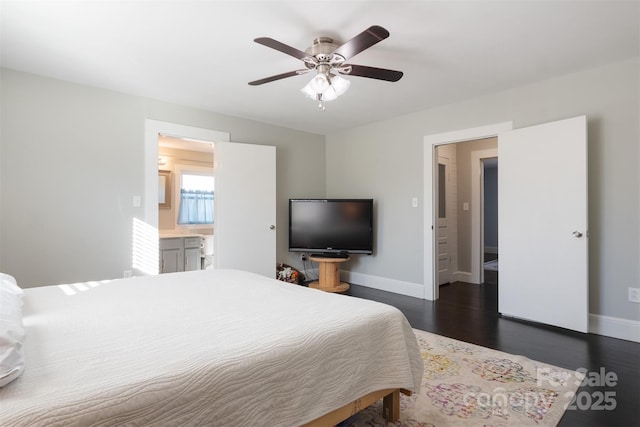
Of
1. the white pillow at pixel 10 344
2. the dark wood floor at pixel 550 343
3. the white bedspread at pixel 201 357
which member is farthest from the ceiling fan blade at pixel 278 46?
the dark wood floor at pixel 550 343

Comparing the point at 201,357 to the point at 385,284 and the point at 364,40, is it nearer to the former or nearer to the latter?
the point at 364,40

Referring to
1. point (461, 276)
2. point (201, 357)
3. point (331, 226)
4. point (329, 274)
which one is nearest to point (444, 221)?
point (461, 276)

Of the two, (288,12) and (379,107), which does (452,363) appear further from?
(379,107)

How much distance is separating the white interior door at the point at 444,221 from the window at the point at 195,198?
3973 millimetres

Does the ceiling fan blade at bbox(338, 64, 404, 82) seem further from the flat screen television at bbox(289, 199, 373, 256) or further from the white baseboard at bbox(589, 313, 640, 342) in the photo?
the white baseboard at bbox(589, 313, 640, 342)

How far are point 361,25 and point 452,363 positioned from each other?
7.70 ft

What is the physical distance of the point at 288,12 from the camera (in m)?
2.07

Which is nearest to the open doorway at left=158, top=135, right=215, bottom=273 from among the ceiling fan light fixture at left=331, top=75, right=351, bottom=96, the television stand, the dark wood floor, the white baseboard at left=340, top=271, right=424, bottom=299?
the television stand

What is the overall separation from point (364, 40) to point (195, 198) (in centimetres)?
488

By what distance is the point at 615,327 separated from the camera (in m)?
2.86

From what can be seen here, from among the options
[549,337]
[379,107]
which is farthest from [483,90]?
[549,337]

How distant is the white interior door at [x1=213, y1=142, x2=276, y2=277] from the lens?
13.4 ft

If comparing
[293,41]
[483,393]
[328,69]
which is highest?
[293,41]

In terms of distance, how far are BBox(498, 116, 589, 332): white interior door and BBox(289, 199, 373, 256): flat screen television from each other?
1.68 meters
